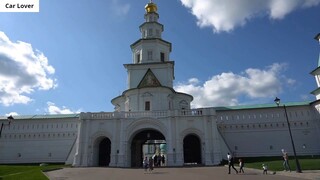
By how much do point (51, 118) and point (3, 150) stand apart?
31.6ft

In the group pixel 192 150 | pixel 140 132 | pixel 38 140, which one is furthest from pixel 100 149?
pixel 38 140

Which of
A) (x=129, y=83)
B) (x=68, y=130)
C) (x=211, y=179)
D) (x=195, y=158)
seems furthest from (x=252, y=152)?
(x=68, y=130)

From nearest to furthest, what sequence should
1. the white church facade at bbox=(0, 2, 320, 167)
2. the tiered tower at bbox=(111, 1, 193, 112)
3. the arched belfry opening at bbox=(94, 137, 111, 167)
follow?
1. the white church facade at bbox=(0, 2, 320, 167)
2. the arched belfry opening at bbox=(94, 137, 111, 167)
3. the tiered tower at bbox=(111, 1, 193, 112)

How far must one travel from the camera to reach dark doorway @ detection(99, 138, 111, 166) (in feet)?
104

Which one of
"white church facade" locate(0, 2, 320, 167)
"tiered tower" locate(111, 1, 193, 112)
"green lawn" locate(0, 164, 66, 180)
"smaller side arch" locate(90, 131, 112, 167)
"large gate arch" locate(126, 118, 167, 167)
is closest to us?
"green lawn" locate(0, 164, 66, 180)

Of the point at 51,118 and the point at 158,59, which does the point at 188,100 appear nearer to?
the point at 158,59

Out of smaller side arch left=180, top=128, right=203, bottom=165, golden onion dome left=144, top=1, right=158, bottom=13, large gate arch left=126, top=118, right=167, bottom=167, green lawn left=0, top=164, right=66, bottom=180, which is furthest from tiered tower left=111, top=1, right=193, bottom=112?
green lawn left=0, top=164, right=66, bottom=180

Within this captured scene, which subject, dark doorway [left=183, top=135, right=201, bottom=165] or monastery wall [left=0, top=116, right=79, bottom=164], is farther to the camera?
monastery wall [left=0, top=116, right=79, bottom=164]

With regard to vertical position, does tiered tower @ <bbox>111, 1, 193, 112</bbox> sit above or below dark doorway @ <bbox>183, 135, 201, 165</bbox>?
above

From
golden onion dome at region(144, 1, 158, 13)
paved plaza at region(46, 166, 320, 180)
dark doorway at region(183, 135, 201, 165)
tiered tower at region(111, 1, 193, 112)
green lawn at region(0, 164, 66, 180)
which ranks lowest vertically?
paved plaza at region(46, 166, 320, 180)

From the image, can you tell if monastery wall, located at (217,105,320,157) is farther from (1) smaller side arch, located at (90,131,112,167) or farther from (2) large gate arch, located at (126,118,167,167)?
(1) smaller side arch, located at (90,131,112,167)

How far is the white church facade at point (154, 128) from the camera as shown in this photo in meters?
29.3

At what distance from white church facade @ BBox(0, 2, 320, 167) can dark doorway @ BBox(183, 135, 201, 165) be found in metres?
0.13

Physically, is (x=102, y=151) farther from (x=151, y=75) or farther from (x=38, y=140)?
(x=38, y=140)
